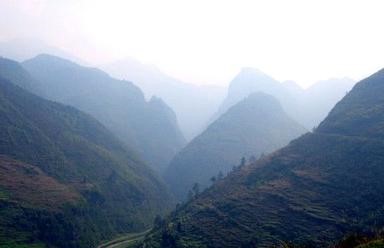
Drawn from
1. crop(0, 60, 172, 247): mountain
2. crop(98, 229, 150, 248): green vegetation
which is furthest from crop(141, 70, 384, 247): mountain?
crop(0, 60, 172, 247): mountain

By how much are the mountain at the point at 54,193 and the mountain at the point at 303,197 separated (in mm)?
30419

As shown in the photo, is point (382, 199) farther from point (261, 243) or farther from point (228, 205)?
point (228, 205)

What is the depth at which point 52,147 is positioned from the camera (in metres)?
183

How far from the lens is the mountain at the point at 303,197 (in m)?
99.8

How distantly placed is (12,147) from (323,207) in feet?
381

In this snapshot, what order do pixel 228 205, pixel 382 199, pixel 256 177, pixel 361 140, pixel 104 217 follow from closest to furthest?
1. pixel 382 199
2. pixel 228 205
3. pixel 361 140
4. pixel 256 177
5. pixel 104 217

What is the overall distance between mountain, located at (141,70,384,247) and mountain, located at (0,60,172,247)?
30.4 meters

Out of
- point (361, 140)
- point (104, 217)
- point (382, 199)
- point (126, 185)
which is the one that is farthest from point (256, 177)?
point (126, 185)

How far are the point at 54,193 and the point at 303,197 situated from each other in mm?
82565

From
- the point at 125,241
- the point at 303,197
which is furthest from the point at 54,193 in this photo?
the point at 303,197

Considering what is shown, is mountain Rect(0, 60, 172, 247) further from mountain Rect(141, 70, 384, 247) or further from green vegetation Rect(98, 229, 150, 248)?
mountain Rect(141, 70, 384, 247)

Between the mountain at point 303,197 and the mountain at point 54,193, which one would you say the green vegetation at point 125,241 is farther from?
the mountain at point 303,197

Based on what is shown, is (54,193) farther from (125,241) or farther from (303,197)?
(303,197)

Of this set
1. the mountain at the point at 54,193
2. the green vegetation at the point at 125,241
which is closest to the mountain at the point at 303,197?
the green vegetation at the point at 125,241
